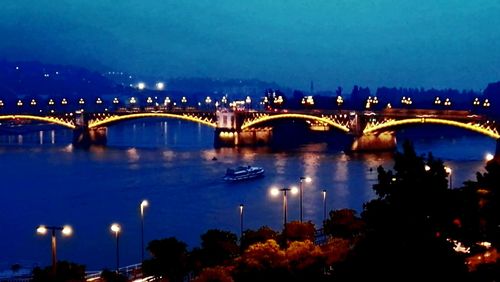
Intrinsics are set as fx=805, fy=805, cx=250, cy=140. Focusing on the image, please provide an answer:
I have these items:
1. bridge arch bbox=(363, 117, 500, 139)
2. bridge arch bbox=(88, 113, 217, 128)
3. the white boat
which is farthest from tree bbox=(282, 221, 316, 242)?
bridge arch bbox=(88, 113, 217, 128)

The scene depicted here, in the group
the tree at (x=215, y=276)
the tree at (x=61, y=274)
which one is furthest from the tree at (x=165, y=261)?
the tree at (x=215, y=276)

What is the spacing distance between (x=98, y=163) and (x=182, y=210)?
29.8 feet

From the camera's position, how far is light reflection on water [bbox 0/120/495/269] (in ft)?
42.7

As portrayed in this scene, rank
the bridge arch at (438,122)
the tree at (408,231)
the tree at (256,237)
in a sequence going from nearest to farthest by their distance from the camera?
the tree at (408,231), the tree at (256,237), the bridge arch at (438,122)

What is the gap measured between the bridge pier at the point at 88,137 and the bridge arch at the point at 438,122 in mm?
11054

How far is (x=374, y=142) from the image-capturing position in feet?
89.1

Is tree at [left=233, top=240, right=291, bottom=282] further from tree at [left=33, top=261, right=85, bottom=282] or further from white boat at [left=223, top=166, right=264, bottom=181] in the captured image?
white boat at [left=223, top=166, right=264, bottom=181]

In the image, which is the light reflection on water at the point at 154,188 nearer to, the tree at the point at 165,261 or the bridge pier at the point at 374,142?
the bridge pier at the point at 374,142

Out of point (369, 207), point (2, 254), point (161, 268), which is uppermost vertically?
point (369, 207)

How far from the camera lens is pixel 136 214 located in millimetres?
15156

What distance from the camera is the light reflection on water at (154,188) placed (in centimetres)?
1301

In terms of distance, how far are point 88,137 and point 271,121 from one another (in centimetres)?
734

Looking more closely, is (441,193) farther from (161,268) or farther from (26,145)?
(26,145)

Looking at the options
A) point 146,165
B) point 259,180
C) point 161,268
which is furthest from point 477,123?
point 161,268
